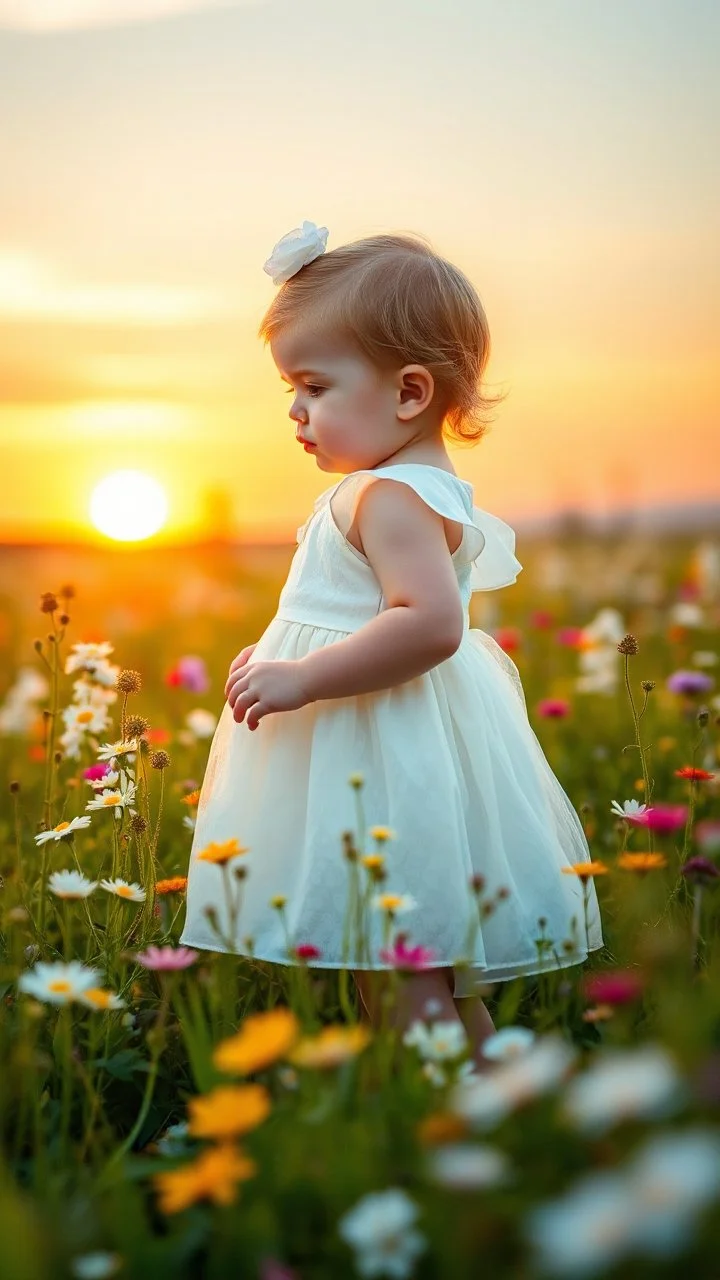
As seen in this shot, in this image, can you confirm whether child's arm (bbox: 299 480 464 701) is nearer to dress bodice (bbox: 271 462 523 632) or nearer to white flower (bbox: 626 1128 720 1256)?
dress bodice (bbox: 271 462 523 632)

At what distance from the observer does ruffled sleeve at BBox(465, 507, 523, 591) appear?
8.16ft

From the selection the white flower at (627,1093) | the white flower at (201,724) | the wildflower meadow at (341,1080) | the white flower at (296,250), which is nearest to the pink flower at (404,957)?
the wildflower meadow at (341,1080)

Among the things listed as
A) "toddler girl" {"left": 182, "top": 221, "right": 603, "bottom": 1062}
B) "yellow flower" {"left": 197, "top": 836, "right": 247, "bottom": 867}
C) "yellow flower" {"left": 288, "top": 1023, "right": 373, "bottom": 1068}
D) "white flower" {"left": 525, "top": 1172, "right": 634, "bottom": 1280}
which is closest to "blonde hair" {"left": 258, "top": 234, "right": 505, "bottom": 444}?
"toddler girl" {"left": 182, "top": 221, "right": 603, "bottom": 1062}

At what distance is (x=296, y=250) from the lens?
229cm

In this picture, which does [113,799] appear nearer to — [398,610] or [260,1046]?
[398,610]

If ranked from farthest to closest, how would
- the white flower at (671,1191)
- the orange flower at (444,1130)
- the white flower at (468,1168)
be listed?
the orange flower at (444,1130) < the white flower at (468,1168) < the white flower at (671,1191)

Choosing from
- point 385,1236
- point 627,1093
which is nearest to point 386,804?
point 385,1236

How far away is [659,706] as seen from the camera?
4391 mm

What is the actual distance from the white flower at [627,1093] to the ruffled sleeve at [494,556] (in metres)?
1.55

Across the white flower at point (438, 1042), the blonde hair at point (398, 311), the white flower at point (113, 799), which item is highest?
the blonde hair at point (398, 311)

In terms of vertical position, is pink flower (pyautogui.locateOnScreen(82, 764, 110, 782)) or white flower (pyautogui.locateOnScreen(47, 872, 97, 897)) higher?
pink flower (pyautogui.locateOnScreen(82, 764, 110, 782))

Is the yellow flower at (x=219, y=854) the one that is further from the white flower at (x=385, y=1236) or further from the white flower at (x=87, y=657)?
the white flower at (x=87, y=657)

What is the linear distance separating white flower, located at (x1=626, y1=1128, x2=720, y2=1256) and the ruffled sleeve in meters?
1.69

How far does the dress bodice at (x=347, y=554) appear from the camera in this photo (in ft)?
6.87
